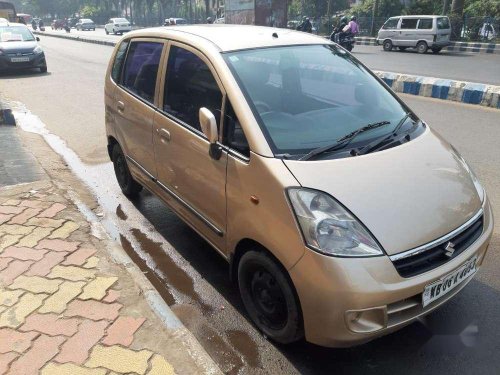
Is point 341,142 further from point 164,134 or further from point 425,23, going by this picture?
point 425,23

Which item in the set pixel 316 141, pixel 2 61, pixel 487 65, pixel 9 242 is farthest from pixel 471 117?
pixel 2 61

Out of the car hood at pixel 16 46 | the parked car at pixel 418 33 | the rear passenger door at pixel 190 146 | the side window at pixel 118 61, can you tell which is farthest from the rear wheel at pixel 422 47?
the rear passenger door at pixel 190 146

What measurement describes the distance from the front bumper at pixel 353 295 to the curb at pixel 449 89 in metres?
7.21

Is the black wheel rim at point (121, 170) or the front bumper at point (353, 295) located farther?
the black wheel rim at point (121, 170)

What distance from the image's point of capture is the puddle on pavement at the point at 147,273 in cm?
329

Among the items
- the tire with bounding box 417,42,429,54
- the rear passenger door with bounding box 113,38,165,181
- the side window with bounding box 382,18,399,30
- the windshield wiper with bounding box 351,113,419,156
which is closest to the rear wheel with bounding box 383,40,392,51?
the side window with bounding box 382,18,399,30

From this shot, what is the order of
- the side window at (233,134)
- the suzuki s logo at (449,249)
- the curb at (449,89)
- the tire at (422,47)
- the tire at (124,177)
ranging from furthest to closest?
1. the tire at (422,47)
2. the curb at (449,89)
3. the tire at (124,177)
4. the side window at (233,134)
5. the suzuki s logo at (449,249)

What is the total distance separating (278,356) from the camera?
2643 mm

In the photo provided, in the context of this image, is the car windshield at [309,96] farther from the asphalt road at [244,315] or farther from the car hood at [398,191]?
the asphalt road at [244,315]

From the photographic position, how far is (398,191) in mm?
2389

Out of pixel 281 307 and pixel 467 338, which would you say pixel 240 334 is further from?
pixel 467 338

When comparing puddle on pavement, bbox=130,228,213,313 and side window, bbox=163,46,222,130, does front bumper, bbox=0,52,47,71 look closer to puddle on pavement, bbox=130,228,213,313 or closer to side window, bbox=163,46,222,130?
puddle on pavement, bbox=130,228,213,313

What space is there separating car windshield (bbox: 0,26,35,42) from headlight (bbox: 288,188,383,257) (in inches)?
631

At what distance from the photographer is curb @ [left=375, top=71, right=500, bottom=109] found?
344 inches
